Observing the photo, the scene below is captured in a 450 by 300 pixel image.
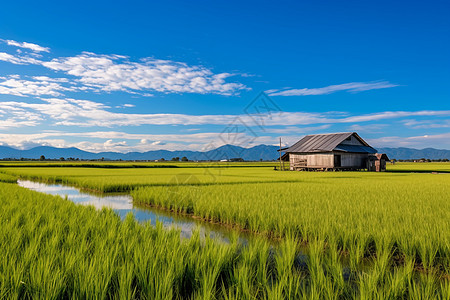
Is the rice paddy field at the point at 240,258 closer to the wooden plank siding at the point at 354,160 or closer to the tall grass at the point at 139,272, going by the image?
the tall grass at the point at 139,272

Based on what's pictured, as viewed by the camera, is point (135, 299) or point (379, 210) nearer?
point (135, 299)

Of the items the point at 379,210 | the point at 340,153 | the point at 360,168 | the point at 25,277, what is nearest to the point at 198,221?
the point at 379,210

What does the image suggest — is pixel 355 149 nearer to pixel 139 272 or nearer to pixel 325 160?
pixel 325 160

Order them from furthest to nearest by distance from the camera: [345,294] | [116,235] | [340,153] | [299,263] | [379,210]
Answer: [340,153] → [379,210] → [116,235] → [299,263] → [345,294]

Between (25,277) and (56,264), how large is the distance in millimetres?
355

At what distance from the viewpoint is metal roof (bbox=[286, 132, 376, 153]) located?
3113cm

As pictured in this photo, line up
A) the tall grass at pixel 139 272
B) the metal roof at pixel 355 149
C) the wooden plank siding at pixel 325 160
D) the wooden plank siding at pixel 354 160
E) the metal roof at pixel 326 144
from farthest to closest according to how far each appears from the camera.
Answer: the wooden plank siding at pixel 354 160
the metal roof at pixel 326 144
the wooden plank siding at pixel 325 160
the metal roof at pixel 355 149
the tall grass at pixel 139 272

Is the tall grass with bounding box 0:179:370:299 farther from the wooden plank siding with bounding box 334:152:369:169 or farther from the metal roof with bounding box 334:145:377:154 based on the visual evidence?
the wooden plank siding with bounding box 334:152:369:169

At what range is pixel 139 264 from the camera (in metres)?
2.94

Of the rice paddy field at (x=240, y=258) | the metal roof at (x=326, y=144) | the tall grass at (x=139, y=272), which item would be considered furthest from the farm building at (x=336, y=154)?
the tall grass at (x=139, y=272)

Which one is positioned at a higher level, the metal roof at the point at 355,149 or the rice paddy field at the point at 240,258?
the metal roof at the point at 355,149

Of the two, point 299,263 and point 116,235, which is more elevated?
point 116,235

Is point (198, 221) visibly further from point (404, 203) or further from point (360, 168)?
point (360, 168)

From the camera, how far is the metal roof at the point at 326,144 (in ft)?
102
